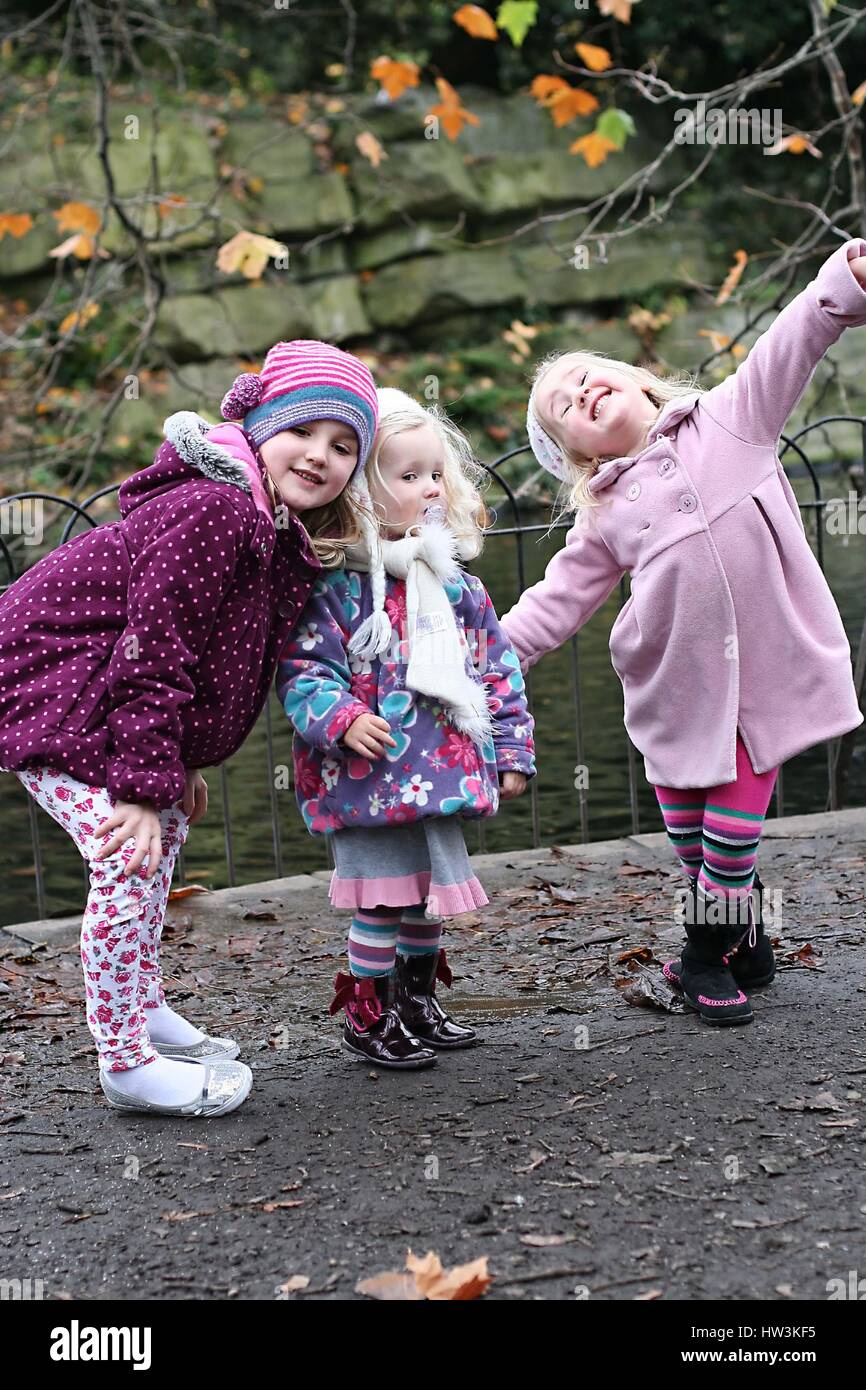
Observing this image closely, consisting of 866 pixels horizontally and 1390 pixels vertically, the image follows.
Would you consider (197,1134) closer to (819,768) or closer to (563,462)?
(563,462)

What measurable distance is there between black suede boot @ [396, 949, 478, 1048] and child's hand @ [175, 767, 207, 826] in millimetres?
526

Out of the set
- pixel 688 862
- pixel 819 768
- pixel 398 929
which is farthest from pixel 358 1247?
pixel 819 768

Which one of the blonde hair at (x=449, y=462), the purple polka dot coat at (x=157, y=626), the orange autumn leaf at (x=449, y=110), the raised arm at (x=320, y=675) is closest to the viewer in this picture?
the purple polka dot coat at (x=157, y=626)

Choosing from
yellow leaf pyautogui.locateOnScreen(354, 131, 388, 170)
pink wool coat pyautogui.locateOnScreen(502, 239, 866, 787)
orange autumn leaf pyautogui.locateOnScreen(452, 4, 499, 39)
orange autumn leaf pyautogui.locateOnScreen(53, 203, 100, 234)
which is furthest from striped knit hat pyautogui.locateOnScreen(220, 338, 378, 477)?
yellow leaf pyautogui.locateOnScreen(354, 131, 388, 170)

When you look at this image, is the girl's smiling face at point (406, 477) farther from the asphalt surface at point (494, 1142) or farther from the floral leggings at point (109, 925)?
the asphalt surface at point (494, 1142)

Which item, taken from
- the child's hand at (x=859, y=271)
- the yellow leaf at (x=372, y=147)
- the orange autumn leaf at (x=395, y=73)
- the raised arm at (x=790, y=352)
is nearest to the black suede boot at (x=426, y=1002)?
the raised arm at (x=790, y=352)

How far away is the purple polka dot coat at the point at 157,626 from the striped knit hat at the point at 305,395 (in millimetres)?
61

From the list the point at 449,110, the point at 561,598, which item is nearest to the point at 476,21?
the point at 449,110

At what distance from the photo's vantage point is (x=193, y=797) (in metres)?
2.83

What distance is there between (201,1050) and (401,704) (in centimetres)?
86

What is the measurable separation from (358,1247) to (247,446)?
4.57ft

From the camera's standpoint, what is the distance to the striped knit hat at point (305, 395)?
261cm

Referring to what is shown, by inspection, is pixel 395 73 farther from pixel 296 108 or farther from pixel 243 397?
pixel 296 108

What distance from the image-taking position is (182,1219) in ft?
7.68
